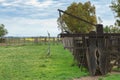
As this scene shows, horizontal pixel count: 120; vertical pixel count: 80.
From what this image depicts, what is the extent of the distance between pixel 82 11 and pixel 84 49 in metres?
47.4

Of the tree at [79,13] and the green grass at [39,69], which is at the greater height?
the tree at [79,13]

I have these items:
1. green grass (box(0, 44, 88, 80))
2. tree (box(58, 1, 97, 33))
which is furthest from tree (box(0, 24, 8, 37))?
green grass (box(0, 44, 88, 80))

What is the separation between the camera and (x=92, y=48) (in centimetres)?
1819

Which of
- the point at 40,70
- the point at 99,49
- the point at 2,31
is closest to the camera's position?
the point at 99,49

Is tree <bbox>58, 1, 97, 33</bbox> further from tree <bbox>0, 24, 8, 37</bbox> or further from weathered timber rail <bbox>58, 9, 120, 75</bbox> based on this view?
tree <bbox>0, 24, 8, 37</bbox>

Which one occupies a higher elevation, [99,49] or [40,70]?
[99,49]

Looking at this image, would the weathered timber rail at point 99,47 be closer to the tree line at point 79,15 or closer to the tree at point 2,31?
the tree line at point 79,15

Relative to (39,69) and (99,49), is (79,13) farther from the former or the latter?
(99,49)

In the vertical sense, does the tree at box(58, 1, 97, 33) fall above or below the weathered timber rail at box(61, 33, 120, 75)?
above

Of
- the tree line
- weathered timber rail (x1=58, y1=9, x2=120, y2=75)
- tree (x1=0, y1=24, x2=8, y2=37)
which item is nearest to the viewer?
weathered timber rail (x1=58, y1=9, x2=120, y2=75)

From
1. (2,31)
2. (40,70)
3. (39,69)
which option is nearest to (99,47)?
(40,70)

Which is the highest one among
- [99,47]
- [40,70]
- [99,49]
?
[99,47]

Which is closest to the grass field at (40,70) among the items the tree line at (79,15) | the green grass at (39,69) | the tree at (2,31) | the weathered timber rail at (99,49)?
the green grass at (39,69)

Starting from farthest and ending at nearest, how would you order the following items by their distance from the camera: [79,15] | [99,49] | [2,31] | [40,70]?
[2,31], [79,15], [40,70], [99,49]
